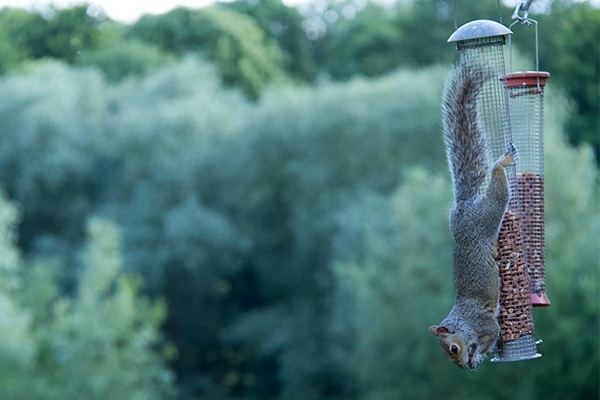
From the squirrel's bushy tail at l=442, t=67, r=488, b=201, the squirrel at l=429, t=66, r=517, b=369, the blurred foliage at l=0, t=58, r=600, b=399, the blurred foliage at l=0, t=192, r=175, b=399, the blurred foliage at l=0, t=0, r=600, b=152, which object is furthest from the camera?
the blurred foliage at l=0, t=0, r=600, b=152

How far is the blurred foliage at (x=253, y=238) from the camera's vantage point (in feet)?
51.0

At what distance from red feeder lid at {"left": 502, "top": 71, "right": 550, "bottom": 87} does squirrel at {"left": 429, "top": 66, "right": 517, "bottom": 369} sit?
230 mm

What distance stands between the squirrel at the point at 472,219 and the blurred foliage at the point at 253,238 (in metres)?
9.97

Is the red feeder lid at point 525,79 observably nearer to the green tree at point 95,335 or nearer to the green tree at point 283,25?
the green tree at point 95,335

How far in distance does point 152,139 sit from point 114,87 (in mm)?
3229

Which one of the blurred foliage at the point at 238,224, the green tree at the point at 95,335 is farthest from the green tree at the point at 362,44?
the green tree at the point at 95,335

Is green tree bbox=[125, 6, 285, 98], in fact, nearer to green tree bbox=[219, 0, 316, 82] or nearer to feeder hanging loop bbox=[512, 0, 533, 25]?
green tree bbox=[219, 0, 316, 82]

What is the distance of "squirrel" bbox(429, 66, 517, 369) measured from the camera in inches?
169

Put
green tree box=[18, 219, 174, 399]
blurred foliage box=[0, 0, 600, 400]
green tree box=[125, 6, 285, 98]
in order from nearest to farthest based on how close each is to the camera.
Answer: blurred foliage box=[0, 0, 600, 400] → green tree box=[18, 219, 174, 399] → green tree box=[125, 6, 285, 98]

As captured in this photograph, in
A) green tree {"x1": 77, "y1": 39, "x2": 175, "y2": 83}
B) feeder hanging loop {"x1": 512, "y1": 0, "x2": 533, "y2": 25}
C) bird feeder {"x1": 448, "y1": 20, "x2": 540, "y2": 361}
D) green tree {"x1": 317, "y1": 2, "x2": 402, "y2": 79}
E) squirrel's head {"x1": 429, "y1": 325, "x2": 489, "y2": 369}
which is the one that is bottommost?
squirrel's head {"x1": 429, "y1": 325, "x2": 489, "y2": 369}

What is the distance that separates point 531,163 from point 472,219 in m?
0.96

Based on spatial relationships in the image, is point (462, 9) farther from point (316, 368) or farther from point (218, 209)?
point (316, 368)

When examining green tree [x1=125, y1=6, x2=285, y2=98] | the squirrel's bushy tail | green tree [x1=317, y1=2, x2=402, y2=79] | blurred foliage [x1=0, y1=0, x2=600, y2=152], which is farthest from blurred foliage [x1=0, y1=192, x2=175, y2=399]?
green tree [x1=125, y1=6, x2=285, y2=98]

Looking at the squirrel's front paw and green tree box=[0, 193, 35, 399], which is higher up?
green tree box=[0, 193, 35, 399]
